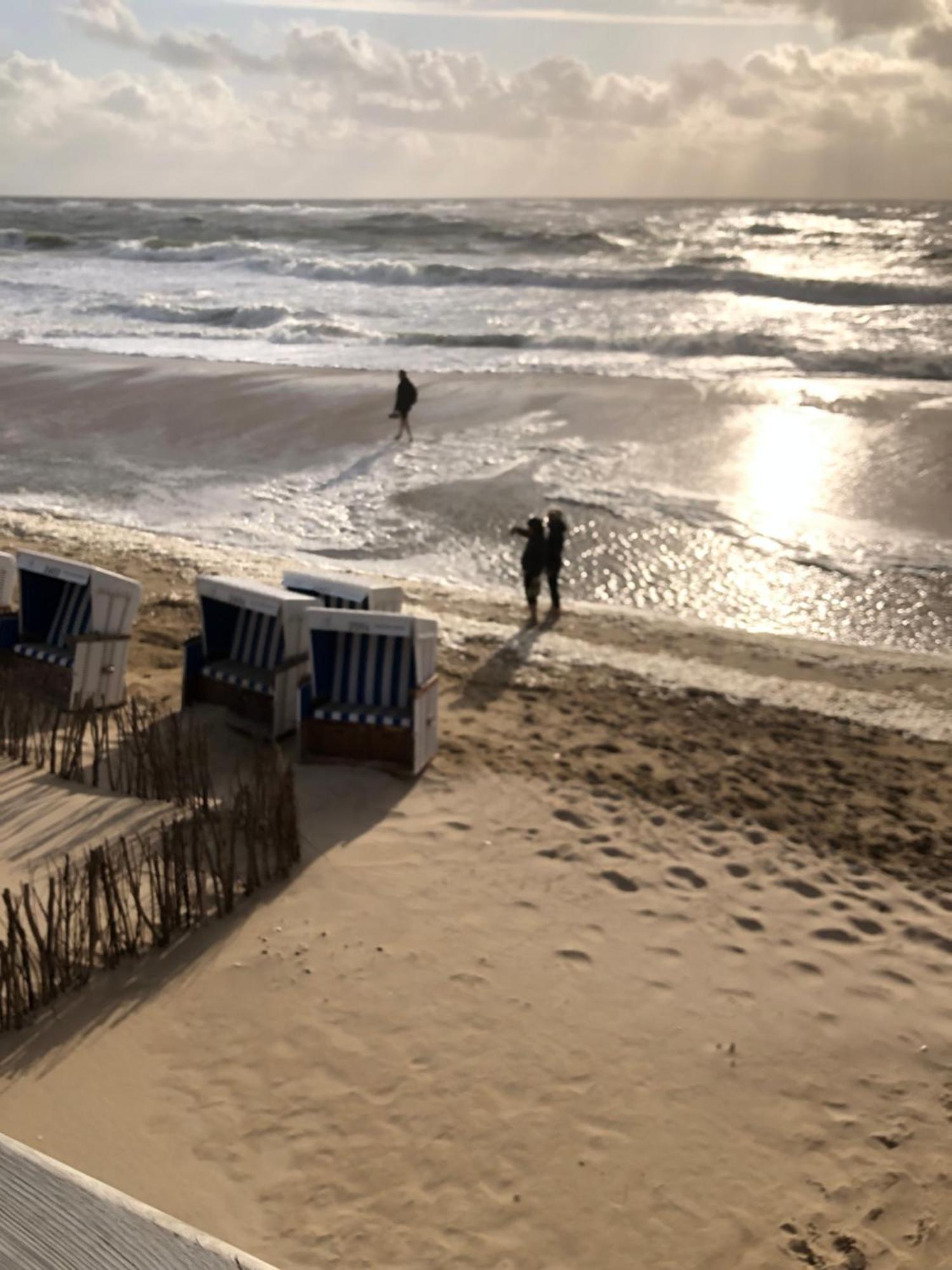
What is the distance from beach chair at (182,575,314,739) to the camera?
9.09 meters

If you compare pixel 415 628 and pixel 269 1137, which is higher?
pixel 415 628

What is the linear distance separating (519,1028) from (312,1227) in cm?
155

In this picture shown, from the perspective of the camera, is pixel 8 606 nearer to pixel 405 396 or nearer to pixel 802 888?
pixel 802 888

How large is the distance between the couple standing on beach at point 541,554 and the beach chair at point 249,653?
3.61m

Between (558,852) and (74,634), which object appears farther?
(74,634)

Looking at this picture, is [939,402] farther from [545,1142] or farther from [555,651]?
[545,1142]

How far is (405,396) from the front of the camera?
1995cm

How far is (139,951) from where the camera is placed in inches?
239

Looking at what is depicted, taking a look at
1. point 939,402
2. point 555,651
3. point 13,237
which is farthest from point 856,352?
point 13,237

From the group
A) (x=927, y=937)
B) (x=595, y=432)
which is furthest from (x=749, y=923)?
(x=595, y=432)

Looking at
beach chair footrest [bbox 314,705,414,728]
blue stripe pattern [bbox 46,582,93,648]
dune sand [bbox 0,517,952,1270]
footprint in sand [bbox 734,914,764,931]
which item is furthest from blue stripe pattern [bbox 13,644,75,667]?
footprint in sand [bbox 734,914,764,931]

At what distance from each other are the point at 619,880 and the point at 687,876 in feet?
1.40

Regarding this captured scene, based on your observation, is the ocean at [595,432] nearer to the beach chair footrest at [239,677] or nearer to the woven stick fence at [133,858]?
the beach chair footrest at [239,677]

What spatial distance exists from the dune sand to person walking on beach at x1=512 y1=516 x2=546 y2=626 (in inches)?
140
